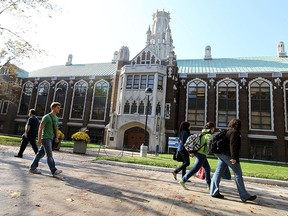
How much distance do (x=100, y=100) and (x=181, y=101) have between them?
38.9 feet

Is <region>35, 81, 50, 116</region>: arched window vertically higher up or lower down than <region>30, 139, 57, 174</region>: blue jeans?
higher up

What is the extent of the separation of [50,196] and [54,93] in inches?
1272

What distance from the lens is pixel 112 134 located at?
24.8m

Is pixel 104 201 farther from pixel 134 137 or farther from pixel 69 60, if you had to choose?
pixel 69 60

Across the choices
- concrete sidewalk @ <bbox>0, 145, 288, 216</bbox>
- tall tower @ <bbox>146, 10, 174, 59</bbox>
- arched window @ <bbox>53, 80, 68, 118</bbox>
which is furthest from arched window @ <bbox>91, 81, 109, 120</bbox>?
concrete sidewalk @ <bbox>0, 145, 288, 216</bbox>

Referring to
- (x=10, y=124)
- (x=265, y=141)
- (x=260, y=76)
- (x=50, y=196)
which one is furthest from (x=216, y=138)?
(x=10, y=124)

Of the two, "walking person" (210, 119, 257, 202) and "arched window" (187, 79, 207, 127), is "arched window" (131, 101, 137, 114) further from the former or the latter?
"walking person" (210, 119, 257, 202)

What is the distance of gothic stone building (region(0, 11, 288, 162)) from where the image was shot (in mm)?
23750

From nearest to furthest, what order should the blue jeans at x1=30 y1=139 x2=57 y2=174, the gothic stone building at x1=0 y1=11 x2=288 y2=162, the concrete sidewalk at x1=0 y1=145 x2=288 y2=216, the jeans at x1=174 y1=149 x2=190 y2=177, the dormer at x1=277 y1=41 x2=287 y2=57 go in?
the concrete sidewalk at x1=0 y1=145 x2=288 y2=216 → the blue jeans at x1=30 y1=139 x2=57 y2=174 → the jeans at x1=174 y1=149 x2=190 y2=177 → the gothic stone building at x1=0 y1=11 x2=288 y2=162 → the dormer at x1=277 y1=41 x2=287 y2=57

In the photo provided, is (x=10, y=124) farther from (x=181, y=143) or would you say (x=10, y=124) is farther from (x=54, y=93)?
(x=181, y=143)

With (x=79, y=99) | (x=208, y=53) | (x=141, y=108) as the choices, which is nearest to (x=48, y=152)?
(x=141, y=108)

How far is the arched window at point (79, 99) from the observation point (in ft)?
103

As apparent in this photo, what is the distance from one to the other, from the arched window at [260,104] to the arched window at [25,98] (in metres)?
33.2

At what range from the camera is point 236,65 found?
94.4 ft
